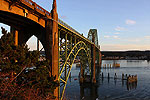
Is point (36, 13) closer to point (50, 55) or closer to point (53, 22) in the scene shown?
point (53, 22)

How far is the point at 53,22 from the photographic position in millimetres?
19578

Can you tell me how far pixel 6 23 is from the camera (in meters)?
18.1

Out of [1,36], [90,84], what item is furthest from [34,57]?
[90,84]

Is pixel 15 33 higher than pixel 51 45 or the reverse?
higher

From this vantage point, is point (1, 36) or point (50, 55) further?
point (50, 55)

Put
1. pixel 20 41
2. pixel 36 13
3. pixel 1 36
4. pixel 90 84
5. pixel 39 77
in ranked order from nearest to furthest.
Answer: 1. pixel 1 36
2. pixel 39 77
3. pixel 36 13
4. pixel 20 41
5. pixel 90 84

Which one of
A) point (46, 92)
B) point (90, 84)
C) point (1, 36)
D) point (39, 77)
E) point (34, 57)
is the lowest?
point (90, 84)

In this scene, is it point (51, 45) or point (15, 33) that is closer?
point (51, 45)

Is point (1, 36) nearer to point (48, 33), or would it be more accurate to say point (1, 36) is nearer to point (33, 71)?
point (33, 71)

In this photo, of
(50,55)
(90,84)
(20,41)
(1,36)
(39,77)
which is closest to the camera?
(1,36)

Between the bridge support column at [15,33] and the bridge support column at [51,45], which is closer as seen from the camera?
the bridge support column at [51,45]

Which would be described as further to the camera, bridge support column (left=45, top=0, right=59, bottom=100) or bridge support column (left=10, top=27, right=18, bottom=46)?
bridge support column (left=10, top=27, right=18, bottom=46)

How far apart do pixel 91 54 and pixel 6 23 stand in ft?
119

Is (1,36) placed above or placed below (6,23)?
below
